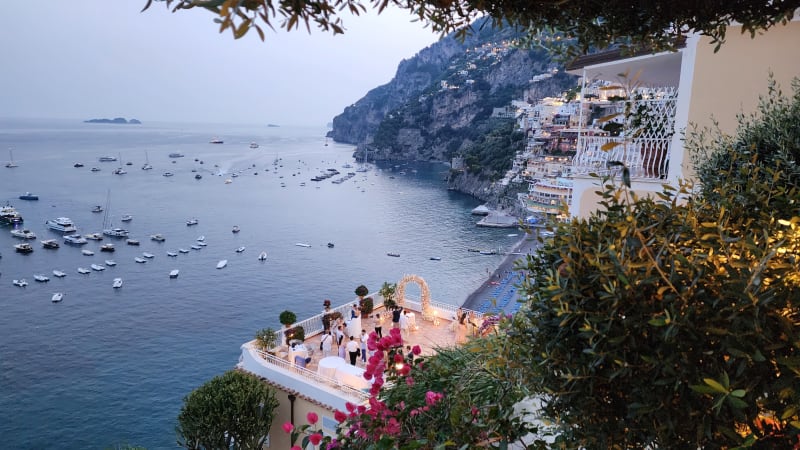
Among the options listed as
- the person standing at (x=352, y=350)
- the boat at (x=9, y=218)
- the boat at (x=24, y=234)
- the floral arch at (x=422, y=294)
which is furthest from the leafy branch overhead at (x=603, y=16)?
the boat at (x=9, y=218)

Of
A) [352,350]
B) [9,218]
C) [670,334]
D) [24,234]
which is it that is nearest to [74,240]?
[24,234]

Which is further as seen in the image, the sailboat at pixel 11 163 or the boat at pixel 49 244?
the sailboat at pixel 11 163

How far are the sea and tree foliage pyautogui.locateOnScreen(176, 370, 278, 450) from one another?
10.4 m

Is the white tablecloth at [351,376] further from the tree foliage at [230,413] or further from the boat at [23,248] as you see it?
the boat at [23,248]

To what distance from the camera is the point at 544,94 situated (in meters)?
95.3

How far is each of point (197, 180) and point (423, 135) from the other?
51027 mm

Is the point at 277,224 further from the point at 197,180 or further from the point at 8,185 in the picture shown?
the point at 8,185

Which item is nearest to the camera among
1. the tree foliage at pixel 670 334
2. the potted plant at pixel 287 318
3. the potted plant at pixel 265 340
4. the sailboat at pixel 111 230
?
the tree foliage at pixel 670 334

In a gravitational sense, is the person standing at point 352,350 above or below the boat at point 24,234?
above

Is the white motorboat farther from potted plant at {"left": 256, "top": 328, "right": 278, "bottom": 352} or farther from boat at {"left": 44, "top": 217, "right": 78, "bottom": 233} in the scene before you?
potted plant at {"left": 256, "top": 328, "right": 278, "bottom": 352}

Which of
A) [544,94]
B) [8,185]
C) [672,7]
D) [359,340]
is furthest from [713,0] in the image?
[544,94]

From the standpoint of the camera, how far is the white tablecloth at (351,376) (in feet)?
30.2

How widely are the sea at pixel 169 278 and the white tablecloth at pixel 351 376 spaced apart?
12.9 meters

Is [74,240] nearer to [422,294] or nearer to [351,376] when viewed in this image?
[422,294]
